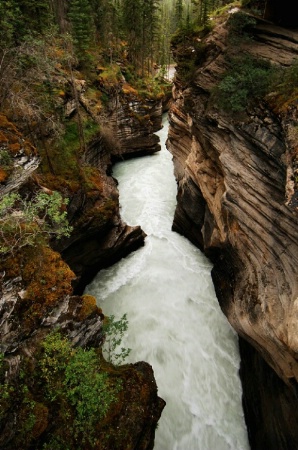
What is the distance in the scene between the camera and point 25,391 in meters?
5.93

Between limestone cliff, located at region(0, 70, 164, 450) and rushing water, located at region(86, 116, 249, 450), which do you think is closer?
limestone cliff, located at region(0, 70, 164, 450)

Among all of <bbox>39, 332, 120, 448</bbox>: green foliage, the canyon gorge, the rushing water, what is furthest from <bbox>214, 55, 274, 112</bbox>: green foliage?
<bbox>39, 332, 120, 448</bbox>: green foliage

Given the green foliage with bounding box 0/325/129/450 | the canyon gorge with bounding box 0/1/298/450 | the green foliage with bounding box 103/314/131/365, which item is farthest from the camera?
the green foliage with bounding box 103/314/131/365

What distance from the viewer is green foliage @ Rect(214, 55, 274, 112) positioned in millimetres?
10258

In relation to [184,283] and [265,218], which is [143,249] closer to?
[184,283]

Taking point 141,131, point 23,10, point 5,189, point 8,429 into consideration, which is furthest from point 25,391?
point 141,131

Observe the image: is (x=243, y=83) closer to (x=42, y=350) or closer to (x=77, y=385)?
(x=42, y=350)

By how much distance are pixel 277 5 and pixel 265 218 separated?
10336 millimetres

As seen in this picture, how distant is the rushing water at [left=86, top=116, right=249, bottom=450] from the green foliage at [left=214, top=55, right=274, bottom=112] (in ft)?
29.2

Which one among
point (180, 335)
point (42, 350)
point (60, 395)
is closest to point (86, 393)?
point (60, 395)

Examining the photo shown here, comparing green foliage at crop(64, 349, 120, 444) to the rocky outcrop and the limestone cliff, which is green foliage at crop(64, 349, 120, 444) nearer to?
the limestone cliff

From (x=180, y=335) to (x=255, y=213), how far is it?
642 cm

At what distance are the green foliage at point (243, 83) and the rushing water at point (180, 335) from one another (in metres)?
8.89

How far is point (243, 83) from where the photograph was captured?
35.3ft
